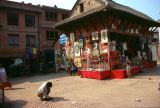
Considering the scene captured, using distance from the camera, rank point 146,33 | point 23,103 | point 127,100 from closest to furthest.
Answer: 1. point 127,100
2. point 23,103
3. point 146,33

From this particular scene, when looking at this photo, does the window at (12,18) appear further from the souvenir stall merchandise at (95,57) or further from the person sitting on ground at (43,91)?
the person sitting on ground at (43,91)

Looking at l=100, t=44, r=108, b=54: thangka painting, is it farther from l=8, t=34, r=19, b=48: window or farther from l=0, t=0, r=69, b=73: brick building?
l=8, t=34, r=19, b=48: window

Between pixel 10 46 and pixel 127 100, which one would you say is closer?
pixel 127 100

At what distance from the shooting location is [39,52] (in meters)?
31.3

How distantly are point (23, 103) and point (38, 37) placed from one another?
21.7 m

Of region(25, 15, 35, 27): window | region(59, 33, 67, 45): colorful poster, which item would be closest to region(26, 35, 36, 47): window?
region(25, 15, 35, 27): window

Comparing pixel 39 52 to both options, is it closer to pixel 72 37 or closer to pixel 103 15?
pixel 72 37

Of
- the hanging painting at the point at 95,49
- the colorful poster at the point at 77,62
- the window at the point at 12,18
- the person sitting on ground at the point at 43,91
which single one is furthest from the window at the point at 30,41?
the person sitting on ground at the point at 43,91

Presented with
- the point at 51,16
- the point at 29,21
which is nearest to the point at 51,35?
the point at 51,16

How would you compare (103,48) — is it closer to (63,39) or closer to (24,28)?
(63,39)

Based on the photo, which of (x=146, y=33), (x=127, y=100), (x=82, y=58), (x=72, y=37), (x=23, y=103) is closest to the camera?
(x=127, y=100)

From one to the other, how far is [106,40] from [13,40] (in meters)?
15.7

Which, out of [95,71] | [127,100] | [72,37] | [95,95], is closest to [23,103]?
[95,95]

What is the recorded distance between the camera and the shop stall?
58.6 feet
